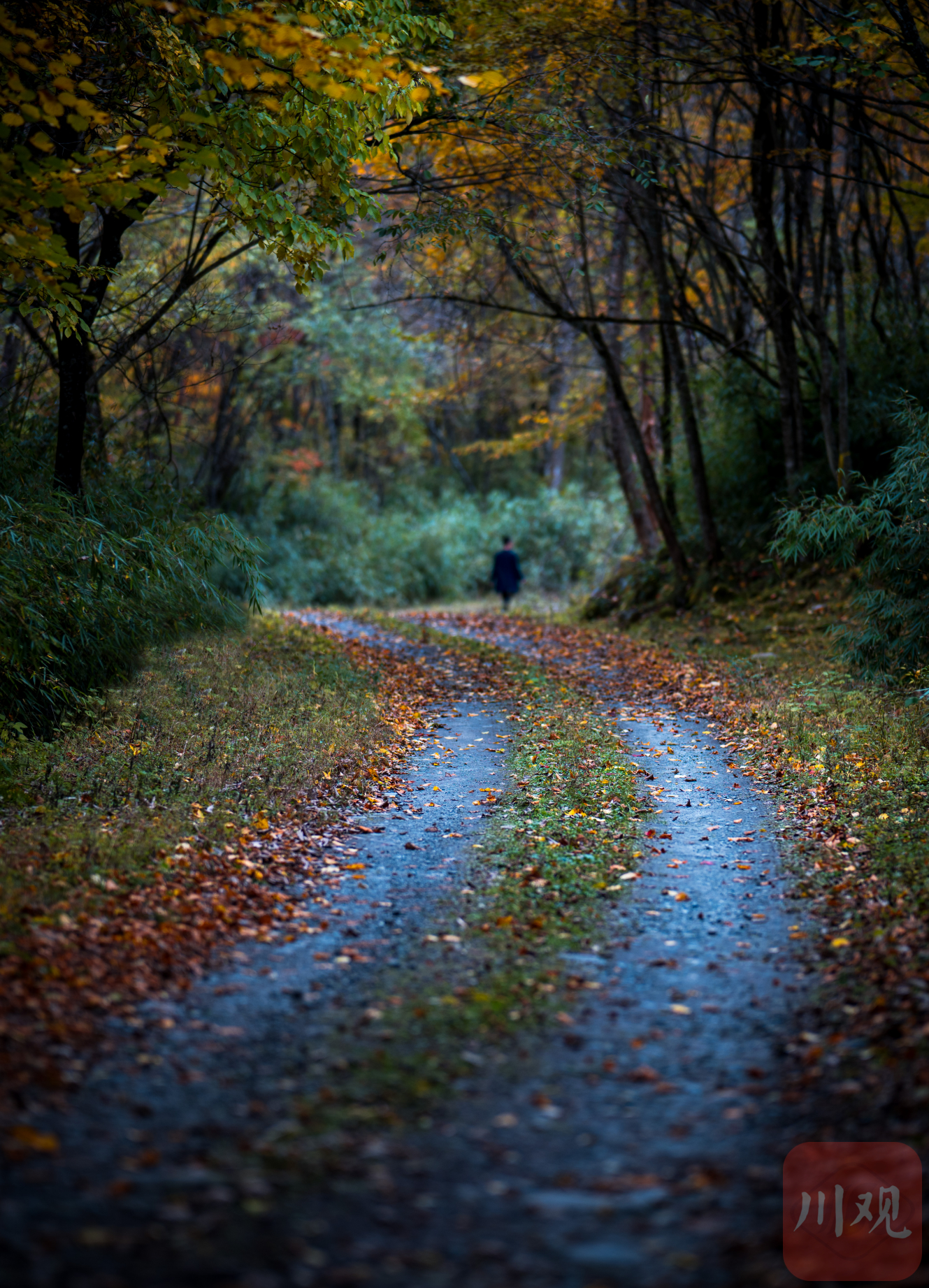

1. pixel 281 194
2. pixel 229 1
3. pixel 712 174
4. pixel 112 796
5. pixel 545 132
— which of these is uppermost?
pixel 712 174

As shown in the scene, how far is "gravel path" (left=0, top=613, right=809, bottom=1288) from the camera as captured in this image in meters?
2.50

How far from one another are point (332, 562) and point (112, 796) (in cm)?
1844

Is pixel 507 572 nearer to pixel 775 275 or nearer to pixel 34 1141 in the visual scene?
pixel 775 275

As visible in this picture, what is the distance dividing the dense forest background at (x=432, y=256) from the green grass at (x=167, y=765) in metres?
0.72

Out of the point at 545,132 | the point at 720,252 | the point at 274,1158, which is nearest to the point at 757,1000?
the point at 274,1158

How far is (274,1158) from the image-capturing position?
9.43 feet

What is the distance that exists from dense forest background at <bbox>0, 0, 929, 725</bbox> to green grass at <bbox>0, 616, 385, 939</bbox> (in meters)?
0.72

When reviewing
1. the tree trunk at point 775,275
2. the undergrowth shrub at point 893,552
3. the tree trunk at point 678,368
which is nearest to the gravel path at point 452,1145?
the undergrowth shrub at point 893,552

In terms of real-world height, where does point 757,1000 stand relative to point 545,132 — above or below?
below

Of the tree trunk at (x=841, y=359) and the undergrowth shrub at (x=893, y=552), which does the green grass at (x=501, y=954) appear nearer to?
the undergrowth shrub at (x=893, y=552)

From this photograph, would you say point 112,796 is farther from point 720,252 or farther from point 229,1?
point 720,252

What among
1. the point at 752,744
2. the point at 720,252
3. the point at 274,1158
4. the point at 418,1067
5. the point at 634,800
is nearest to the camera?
the point at 274,1158

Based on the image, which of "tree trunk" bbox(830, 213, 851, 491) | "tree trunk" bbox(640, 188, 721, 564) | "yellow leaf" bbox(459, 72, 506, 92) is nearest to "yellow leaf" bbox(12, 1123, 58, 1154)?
"yellow leaf" bbox(459, 72, 506, 92)

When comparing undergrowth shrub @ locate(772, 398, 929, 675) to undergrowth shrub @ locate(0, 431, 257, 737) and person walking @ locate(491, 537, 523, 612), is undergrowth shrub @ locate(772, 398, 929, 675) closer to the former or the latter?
undergrowth shrub @ locate(0, 431, 257, 737)
